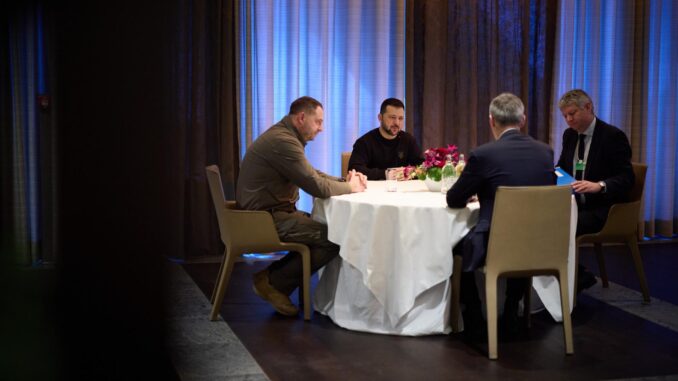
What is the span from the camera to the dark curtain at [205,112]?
572 centimetres

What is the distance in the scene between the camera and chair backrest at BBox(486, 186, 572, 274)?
11.0ft

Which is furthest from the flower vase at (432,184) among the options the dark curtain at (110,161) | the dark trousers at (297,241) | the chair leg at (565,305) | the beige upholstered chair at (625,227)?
the dark curtain at (110,161)

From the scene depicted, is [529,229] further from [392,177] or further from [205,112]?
[205,112]

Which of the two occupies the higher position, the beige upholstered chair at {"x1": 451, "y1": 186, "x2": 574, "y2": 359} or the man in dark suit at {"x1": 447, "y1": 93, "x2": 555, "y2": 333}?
the man in dark suit at {"x1": 447, "y1": 93, "x2": 555, "y2": 333}

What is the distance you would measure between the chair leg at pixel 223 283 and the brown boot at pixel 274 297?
8.6 inches

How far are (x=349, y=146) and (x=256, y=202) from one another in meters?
2.19

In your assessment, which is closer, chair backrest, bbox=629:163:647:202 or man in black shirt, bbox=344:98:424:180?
chair backrest, bbox=629:163:647:202

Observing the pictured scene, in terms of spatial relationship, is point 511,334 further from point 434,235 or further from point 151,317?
point 151,317

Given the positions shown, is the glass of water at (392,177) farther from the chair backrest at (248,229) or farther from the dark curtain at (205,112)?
the dark curtain at (205,112)

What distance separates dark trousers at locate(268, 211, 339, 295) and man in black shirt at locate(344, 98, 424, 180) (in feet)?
3.21

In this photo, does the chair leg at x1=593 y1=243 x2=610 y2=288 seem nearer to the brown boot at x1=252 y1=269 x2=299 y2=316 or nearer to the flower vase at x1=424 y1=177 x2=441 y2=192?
the flower vase at x1=424 y1=177 x2=441 y2=192

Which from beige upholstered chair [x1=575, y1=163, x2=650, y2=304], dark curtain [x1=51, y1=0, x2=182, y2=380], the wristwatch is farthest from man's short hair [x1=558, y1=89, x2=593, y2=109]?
→ dark curtain [x1=51, y1=0, x2=182, y2=380]

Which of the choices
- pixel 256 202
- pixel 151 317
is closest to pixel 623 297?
pixel 256 202

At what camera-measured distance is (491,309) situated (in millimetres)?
3357
